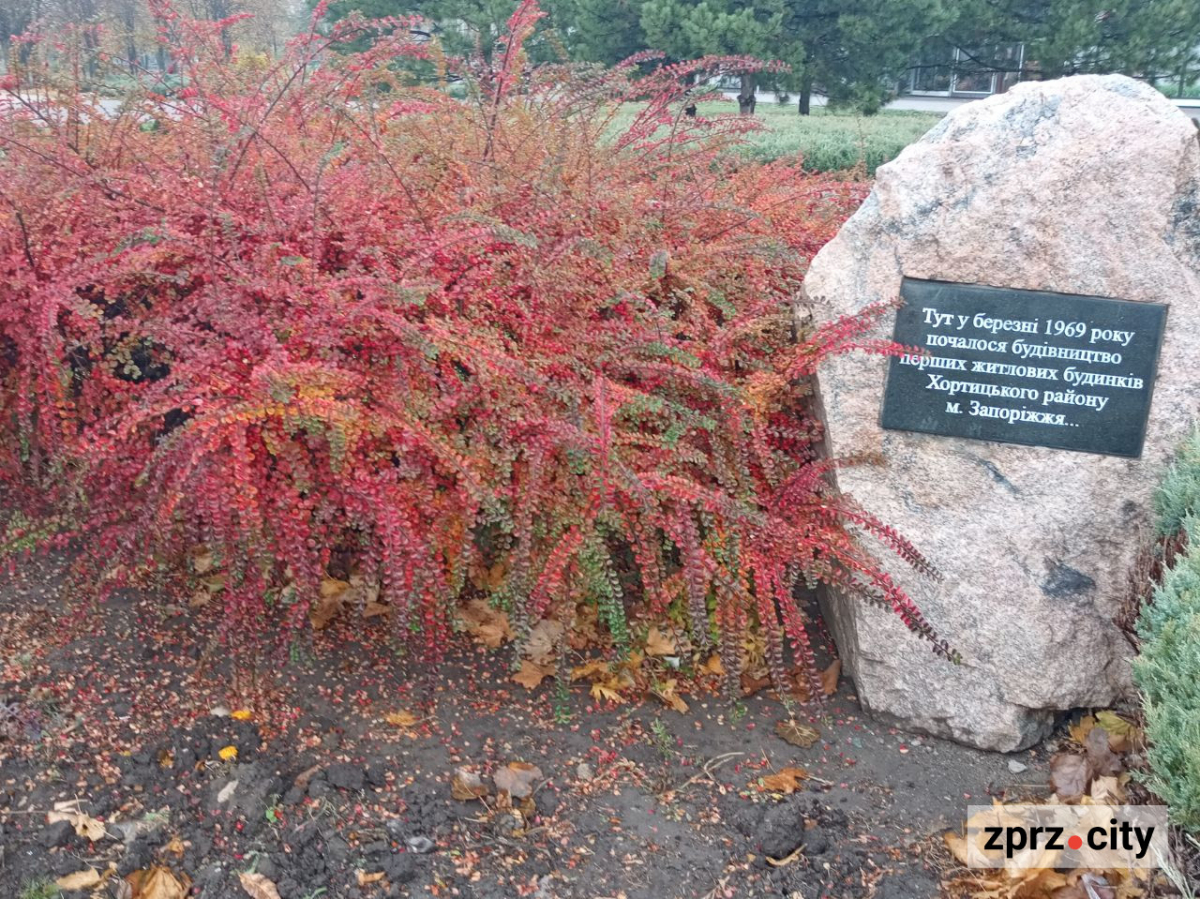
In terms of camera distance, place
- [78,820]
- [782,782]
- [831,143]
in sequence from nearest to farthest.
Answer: [78,820] → [782,782] → [831,143]

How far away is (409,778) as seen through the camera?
247 cm

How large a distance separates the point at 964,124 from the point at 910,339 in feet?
2.24

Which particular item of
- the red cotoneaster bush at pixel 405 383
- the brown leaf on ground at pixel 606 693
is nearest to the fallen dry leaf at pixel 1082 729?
the red cotoneaster bush at pixel 405 383

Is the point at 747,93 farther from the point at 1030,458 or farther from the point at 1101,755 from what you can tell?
the point at 1101,755

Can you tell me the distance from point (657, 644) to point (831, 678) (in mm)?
561

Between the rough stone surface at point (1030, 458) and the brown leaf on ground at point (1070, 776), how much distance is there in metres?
0.13

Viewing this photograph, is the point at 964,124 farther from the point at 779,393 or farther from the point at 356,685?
the point at 356,685

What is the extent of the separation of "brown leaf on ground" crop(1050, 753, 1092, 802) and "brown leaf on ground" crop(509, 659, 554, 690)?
1444 millimetres

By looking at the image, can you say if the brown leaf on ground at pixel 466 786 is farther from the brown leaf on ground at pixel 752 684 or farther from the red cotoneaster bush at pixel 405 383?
the brown leaf on ground at pixel 752 684

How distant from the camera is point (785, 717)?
111 inches

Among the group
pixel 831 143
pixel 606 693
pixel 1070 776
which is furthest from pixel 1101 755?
pixel 831 143

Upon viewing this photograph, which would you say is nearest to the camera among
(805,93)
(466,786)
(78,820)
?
(78,820)

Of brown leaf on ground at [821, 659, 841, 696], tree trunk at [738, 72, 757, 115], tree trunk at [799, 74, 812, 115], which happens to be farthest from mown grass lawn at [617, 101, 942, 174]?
brown leaf on ground at [821, 659, 841, 696]

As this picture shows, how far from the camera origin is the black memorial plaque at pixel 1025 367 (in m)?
2.70
